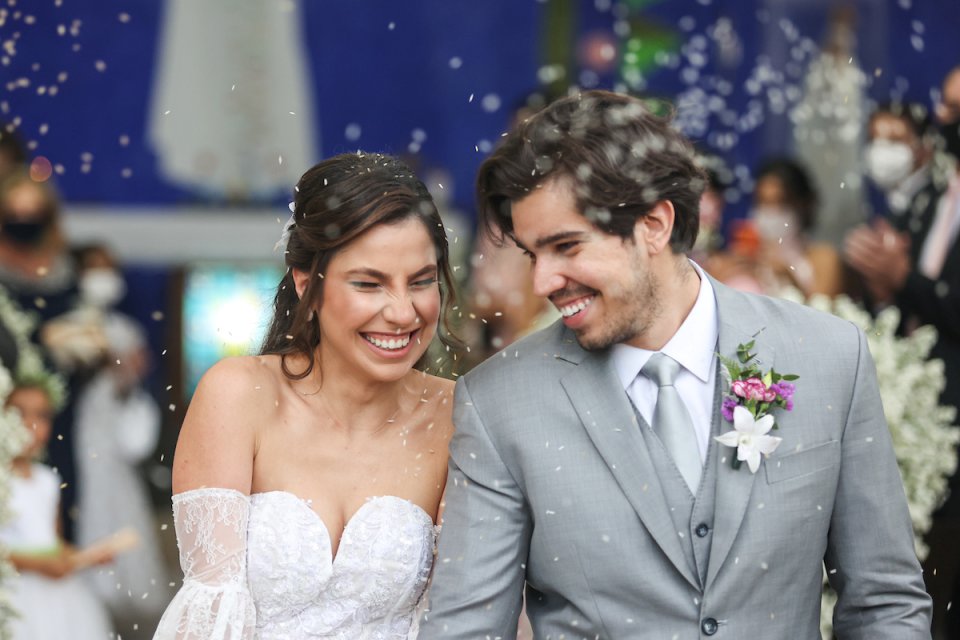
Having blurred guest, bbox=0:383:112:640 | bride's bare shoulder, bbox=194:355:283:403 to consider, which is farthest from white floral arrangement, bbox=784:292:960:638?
blurred guest, bbox=0:383:112:640

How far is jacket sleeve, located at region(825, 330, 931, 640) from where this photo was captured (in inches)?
122

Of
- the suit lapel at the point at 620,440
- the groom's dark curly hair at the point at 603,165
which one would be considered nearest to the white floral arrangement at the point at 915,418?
the groom's dark curly hair at the point at 603,165

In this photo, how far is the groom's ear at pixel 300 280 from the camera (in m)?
3.56

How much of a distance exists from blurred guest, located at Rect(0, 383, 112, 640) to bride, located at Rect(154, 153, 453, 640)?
7.02ft

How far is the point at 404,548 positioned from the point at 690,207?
1.04 metres

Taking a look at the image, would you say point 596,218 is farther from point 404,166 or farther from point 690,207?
point 404,166

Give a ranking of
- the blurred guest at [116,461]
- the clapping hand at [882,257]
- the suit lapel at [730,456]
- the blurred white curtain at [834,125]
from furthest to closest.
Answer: the blurred white curtain at [834,125]
the blurred guest at [116,461]
the clapping hand at [882,257]
the suit lapel at [730,456]

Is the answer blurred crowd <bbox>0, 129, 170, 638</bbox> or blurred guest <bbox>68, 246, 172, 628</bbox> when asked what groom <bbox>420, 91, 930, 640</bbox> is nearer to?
blurred crowd <bbox>0, 129, 170, 638</bbox>

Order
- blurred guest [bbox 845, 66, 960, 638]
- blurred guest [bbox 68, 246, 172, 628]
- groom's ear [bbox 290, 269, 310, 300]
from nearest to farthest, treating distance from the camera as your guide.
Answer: groom's ear [bbox 290, 269, 310, 300] < blurred guest [bbox 845, 66, 960, 638] < blurred guest [bbox 68, 246, 172, 628]

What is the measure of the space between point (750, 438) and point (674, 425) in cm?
17

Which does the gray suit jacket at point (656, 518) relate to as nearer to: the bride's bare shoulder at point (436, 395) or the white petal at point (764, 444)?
the white petal at point (764, 444)

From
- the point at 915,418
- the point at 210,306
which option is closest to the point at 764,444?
the point at 915,418

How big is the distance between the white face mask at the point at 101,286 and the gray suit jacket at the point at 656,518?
4.52 meters

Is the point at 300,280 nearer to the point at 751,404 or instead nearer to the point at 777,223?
the point at 751,404
